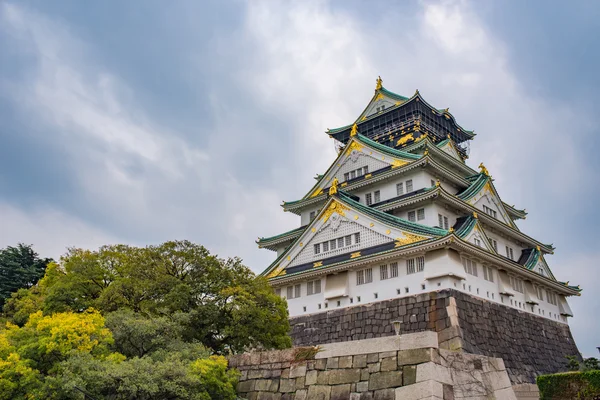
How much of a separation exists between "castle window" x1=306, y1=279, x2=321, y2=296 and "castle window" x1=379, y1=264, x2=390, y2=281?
4113 millimetres

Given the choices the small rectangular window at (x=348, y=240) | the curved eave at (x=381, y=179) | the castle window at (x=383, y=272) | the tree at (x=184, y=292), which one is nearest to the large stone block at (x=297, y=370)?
the tree at (x=184, y=292)

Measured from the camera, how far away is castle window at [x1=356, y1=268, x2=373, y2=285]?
2897 cm

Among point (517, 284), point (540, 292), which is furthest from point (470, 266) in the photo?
point (540, 292)

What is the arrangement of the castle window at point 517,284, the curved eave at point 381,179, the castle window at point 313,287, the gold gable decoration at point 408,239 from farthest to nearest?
the curved eave at point 381,179 → the castle window at point 517,284 → the castle window at point 313,287 → the gold gable decoration at point 408,239

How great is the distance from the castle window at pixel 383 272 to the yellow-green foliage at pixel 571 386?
9.43 metres

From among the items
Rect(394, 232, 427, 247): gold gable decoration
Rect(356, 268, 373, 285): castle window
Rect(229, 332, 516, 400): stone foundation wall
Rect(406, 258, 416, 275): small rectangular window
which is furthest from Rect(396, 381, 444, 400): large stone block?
Rect(356, 268, 373, 285): castle window

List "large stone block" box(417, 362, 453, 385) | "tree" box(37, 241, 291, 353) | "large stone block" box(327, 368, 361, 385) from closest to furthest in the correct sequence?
"large stone block" box(417, 362, 453, 385)
"large stone block" box(327, 368, 361, 385)
"tree" box(37, 241, 291, 353)

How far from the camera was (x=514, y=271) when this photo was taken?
31.0 meters

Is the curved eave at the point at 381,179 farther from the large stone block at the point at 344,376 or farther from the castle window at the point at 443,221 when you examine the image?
the large stone block at the point at 344,376

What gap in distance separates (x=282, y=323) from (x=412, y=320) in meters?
8.30

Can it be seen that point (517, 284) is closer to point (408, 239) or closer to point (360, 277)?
A: point (408, 239)

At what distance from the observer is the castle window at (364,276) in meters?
29.0

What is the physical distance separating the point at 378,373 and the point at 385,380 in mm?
271

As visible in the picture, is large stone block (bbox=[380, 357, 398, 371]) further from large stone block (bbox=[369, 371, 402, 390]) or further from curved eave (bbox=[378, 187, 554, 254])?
curved eave (bbox=[378, 187, 554, 254])
